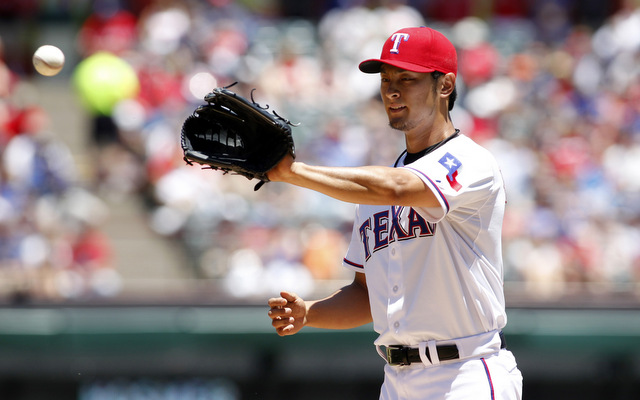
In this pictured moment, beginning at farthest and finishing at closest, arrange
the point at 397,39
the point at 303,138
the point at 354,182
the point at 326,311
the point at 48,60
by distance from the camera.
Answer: the point at 303,138
the point at 48,60
the point at 326,311
the point at 397,39
the point at 354,182

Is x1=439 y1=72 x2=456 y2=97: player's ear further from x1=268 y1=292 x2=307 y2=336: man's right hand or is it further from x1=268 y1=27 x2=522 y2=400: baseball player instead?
x1=268 y1=292 x2=307 y2=336: man's right hand

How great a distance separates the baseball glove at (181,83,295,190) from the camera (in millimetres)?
3027

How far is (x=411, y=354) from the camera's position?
335 cm

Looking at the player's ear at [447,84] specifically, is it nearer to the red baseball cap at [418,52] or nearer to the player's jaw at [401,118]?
the red baseball cap at [418,52]

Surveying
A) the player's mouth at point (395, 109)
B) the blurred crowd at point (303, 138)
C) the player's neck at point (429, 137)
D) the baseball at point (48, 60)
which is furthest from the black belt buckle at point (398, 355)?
the blurred crowd at point (303, 138)

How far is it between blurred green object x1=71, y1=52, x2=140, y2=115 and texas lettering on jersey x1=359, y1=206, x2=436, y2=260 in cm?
658

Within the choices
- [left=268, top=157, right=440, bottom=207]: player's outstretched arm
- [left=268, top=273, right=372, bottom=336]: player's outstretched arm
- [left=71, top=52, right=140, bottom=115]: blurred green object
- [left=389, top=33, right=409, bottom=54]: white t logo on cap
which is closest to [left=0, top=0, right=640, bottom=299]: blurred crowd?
[left=71, top=52, right=140, bottom=115]: blurred green object

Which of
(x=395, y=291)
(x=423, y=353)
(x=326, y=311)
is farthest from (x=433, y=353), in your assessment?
(x=326, y=311)

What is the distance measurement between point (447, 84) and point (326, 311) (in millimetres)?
1032

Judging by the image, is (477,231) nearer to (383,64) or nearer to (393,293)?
(393,293)

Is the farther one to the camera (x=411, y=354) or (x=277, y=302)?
(x=277, y=302)

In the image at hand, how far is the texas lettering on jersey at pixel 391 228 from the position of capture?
11.0ft

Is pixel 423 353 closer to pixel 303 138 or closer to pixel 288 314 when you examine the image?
pixel 288 314

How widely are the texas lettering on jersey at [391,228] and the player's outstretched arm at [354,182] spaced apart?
28 cm
